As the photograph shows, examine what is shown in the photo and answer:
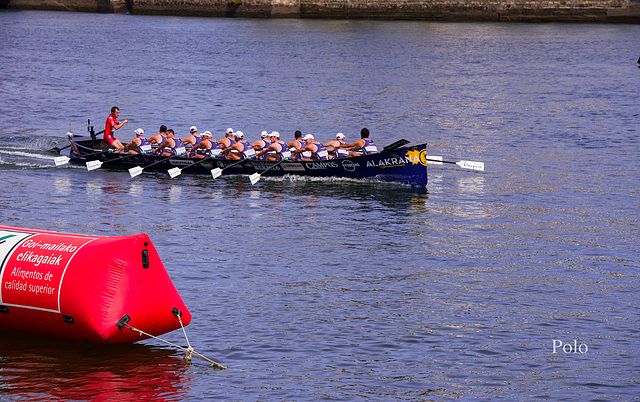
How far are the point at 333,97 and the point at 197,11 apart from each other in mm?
74197

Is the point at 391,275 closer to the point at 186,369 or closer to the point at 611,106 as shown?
the point at 186,369

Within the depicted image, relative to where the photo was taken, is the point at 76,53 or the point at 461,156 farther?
the point at 76,53

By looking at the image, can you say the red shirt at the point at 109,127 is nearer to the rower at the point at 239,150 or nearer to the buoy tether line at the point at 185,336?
the rower at the point at 239,150

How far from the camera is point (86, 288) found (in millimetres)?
16328

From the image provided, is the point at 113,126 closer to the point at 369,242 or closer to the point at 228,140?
the point at 228,140

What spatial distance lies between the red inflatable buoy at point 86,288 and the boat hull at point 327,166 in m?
17.3

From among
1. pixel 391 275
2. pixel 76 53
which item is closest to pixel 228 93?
pixel 76 53

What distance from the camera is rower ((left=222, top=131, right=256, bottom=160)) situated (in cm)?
3572

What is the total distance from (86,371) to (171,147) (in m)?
20.7

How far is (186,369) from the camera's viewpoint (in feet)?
57.9

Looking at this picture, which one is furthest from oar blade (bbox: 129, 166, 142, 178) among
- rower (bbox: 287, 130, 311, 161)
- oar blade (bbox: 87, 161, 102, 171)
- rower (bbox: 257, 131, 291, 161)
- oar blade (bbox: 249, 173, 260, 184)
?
rower (bbox: 287, 130, 311, 161)

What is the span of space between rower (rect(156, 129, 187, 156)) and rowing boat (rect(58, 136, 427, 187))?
1.67 feet

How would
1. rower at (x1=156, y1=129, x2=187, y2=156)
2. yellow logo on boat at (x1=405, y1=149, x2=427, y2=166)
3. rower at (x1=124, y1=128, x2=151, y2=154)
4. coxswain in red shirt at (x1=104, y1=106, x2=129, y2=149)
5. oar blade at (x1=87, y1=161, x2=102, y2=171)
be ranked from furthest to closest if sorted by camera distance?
coxswain in red shirt at (x1=104, y1=106, x2=129, y2=149) < oar blade at (x1=87, y1=161, x2=102, y2=171) < rower at (x1=124, y1=128, x2=151, y2=154) < rower at (x1=156, y1=129, x2=187, y2=156) < yellow logo on boat at (x1=405, y1=149, x2=427, y2=166)

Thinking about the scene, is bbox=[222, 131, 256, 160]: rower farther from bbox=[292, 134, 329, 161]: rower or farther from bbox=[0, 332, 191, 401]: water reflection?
bbox=[0, 332, 191, 401]: water reflection
